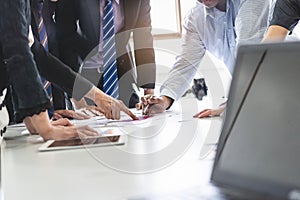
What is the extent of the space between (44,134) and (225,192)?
2.70ft

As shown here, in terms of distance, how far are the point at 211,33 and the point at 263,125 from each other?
1.52 m

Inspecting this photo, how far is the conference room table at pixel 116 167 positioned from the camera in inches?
24.7

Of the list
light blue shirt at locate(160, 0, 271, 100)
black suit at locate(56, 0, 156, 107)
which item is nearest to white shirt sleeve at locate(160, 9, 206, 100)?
light blue shirt at locate(160, 0, 271, 100)

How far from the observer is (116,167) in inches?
31.0

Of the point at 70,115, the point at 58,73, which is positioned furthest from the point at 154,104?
the point at 58,73

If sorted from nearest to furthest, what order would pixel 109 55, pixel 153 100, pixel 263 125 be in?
pixel 263 125 < pixel 153 100 < pixel 109 55

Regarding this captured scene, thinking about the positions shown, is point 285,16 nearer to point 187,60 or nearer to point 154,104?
point 154,104

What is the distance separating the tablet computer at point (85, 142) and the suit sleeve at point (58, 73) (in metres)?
0.38

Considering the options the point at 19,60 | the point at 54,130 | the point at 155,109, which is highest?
the point at 19,60

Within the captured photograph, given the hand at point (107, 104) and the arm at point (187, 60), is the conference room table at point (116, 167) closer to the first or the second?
the hand at point (107, 104)

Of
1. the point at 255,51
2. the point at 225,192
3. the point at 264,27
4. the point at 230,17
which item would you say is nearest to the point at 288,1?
the point at 264,27

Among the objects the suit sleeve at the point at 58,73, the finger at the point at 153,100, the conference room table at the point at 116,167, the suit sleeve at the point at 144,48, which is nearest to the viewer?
the conference room table at the point at 116,167

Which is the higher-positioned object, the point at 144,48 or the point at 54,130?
the point at 144,48

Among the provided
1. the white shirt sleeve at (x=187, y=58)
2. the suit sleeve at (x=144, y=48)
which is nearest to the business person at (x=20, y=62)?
the white shirt sleeve at (x=187, y=58)
